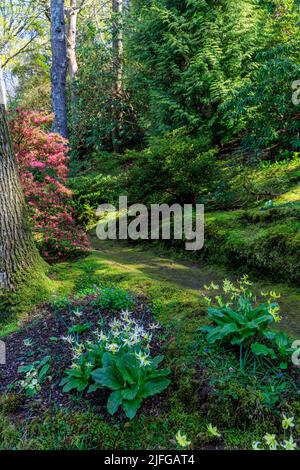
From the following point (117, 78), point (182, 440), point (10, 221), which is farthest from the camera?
point (117, 78)

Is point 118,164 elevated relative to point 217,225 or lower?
elevated

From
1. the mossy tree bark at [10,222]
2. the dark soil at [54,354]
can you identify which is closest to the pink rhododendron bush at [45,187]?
the mossy tree bark at [10,222]

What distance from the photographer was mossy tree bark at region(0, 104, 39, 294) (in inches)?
152

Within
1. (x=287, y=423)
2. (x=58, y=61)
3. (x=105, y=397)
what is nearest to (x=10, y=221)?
(x=105, y=397)

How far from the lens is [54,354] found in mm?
2945

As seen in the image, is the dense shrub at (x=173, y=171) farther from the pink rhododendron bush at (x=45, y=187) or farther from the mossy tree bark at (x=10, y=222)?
the mossy tree bark at (x=10, y=222)

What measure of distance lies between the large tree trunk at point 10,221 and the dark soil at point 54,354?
1.65 feet

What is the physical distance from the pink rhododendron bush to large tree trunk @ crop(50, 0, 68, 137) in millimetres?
4058

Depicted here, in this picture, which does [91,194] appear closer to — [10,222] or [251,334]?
[10,222]

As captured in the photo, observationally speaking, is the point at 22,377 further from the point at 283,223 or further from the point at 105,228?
the point at 105,228

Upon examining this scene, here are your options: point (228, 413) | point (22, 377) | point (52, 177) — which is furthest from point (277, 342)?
point (52, 177)

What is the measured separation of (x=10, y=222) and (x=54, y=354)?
1.61 metres

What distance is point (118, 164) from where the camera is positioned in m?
12.9

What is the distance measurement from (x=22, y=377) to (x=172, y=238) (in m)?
3.86
